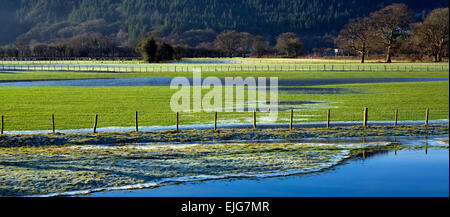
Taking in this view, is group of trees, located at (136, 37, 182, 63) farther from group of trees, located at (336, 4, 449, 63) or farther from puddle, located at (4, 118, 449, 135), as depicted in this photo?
puddle, located at (4, 118, 449, 135)

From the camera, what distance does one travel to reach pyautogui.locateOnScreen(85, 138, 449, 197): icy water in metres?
20.6

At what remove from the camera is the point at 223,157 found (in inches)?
1040

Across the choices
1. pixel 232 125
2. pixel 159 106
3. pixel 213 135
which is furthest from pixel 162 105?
pixel 213 135

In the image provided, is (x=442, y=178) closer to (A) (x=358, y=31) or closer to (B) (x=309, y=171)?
(B) (x=309, y=171)

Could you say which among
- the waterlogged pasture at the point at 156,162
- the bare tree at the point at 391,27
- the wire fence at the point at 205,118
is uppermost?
the bare tree at the point at 391,27

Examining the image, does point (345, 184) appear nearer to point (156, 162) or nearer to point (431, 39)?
point (156, 162)

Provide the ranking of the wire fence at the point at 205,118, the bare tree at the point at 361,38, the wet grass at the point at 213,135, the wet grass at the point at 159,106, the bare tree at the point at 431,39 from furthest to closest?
the bare tree at the point at 361,38 → the bare tree at the point at 431,39 → the wet grass at the point at 159,106 → the wire fence at the point at 205,118 → the wet grass at the point at 213,135

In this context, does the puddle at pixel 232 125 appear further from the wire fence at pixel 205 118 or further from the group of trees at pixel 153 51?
the group of trees at pixel 153 51

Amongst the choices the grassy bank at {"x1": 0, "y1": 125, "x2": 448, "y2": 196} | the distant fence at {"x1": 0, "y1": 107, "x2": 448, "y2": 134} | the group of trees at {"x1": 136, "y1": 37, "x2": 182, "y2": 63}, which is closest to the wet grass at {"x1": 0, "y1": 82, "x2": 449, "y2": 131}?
the distant fence at {"x1": 0, "y1": 107, "x2": 448, "y2": 134}

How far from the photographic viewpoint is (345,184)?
2188 cm

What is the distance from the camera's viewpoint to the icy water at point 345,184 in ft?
67.6

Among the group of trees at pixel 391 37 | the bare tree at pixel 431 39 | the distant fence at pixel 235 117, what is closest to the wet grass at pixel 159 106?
the distant fence at pixel 235 117
